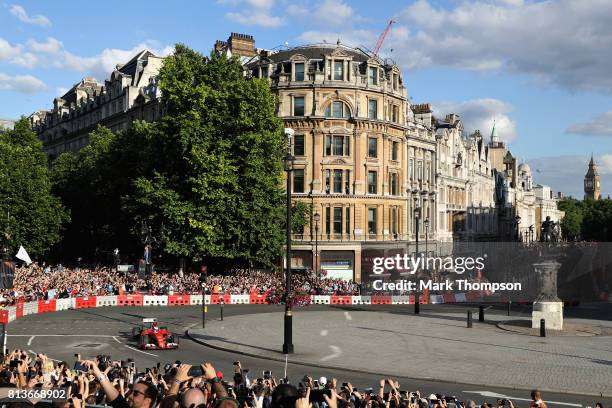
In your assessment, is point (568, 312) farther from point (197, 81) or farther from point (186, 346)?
point (197, 81)

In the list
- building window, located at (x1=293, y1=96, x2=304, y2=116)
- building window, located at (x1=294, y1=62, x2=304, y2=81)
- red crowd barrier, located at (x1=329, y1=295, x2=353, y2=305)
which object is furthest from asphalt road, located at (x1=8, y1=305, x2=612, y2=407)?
building window, located at (x1=294, y1=62, x2=304, y2=81)

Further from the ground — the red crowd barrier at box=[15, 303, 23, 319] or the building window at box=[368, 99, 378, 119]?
the building window at box=[368, 99, 378, 119]

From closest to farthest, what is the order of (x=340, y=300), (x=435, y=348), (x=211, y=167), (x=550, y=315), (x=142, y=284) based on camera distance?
(x=435, y=348) → (x=550, y=315) → (x=211, y=167) → (x=142, y=284) → (x=340, y=300)

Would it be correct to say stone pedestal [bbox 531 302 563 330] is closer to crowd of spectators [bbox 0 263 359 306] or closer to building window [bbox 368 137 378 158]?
crowd of spectators [bbox 0 263 359 306]

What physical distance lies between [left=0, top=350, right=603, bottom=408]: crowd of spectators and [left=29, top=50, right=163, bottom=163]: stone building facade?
60.0 meters

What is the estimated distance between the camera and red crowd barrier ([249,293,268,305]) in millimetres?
49188

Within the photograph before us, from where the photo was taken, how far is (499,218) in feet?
351

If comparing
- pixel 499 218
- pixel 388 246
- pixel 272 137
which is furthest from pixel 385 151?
pixel 499 218

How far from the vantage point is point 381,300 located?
168 feet

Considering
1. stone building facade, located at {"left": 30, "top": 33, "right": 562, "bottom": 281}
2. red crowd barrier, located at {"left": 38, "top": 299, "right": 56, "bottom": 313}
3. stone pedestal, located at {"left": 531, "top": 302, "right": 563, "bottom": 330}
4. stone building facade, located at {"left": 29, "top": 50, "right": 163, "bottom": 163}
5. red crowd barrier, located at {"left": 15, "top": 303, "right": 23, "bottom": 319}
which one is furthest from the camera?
stone building facade, located at {"left": 29, "top": 50, "right": 163, "bottom": 163}

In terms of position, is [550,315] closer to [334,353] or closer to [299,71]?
[334,353]

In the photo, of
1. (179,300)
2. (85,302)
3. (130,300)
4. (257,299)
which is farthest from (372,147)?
(85,302)

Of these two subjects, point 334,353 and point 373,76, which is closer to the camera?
point 334,353

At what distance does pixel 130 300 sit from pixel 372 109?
28.9 meters
